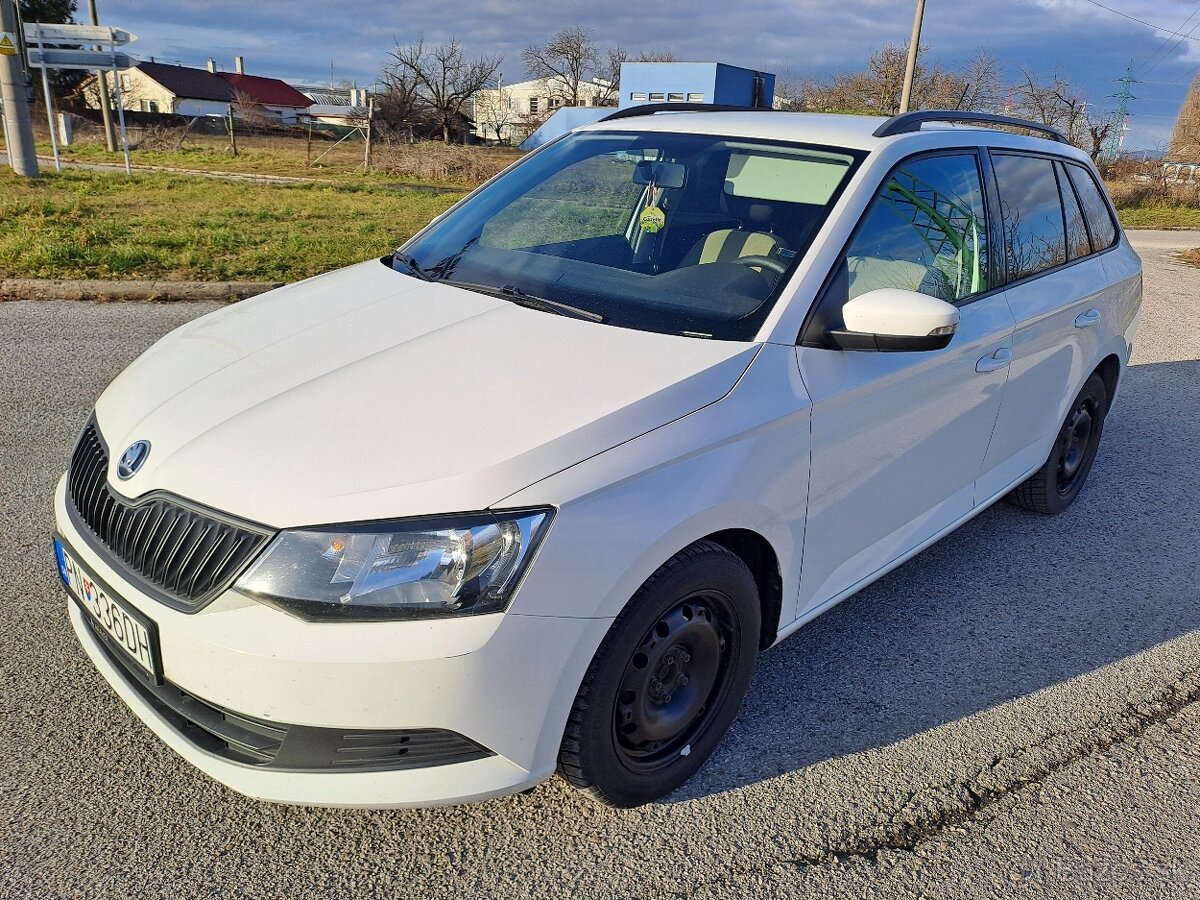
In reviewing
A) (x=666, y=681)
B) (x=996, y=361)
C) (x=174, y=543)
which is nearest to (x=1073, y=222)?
(x=996, y=361)

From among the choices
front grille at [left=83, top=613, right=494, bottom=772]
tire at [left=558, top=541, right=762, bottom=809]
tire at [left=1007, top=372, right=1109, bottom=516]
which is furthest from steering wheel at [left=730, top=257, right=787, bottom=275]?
tire at [left=1007, top=372, right=1109, bottom=516]

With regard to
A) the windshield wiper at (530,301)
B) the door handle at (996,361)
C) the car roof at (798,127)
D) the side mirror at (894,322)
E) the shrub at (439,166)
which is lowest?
the shrub at (439,166)

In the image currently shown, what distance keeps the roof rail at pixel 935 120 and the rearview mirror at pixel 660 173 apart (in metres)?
0.68

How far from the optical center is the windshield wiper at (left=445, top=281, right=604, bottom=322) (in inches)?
108

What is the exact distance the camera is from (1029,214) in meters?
3.88

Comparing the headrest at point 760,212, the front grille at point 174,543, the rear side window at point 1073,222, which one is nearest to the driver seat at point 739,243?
the headrest at point 760,212

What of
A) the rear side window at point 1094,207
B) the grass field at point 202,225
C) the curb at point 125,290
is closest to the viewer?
the rear side window at point 1094,207

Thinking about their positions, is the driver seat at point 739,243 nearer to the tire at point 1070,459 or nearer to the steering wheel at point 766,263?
the steering wheel at point 766,263

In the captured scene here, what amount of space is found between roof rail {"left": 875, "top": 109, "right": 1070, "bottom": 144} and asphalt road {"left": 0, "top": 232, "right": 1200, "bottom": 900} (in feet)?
5.83

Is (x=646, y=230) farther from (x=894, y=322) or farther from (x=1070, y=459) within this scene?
(x=1070, y=459)

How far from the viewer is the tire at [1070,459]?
14.6ft

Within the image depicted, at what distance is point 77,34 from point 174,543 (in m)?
18.5

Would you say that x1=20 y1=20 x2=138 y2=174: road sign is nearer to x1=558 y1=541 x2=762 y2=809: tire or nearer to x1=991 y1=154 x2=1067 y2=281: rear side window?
x1=991 y1=154 x2=1067 y2=281: rear side window

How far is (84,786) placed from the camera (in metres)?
2.45
